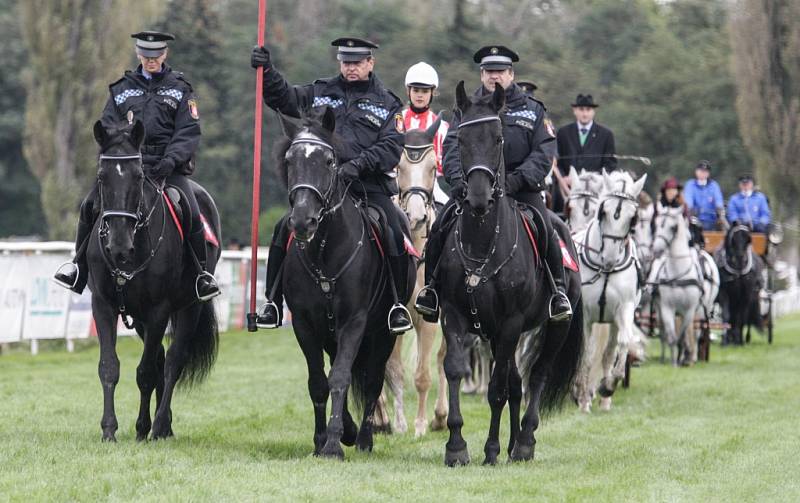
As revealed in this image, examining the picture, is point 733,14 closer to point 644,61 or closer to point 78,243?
point 644,61

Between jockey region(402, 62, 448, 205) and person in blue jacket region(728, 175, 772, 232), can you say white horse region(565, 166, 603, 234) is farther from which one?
person in blue jacket region(728, 175, 772, 232)

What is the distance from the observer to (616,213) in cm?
1552

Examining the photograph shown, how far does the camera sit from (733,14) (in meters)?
49.0

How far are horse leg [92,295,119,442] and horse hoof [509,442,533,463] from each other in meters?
2.94

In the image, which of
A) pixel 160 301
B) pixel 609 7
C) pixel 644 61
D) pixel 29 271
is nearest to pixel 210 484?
pixel 160 301

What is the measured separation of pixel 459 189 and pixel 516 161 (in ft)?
3.20

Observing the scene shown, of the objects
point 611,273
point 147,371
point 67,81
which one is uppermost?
point 67,81

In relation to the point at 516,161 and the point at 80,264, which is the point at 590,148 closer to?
the point at 516,161

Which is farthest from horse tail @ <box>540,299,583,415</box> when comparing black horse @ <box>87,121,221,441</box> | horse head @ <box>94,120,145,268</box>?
horse head @ <box>94,120,145,268</box>

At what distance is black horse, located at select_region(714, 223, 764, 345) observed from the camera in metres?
25.5

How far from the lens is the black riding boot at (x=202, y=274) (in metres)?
11.4

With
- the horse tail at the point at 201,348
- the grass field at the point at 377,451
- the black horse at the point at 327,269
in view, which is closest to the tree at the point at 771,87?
the grass field at the point at 377,451

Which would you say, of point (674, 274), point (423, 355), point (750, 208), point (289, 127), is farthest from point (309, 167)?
point (750, 208)

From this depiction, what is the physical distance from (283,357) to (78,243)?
39.0 ft
